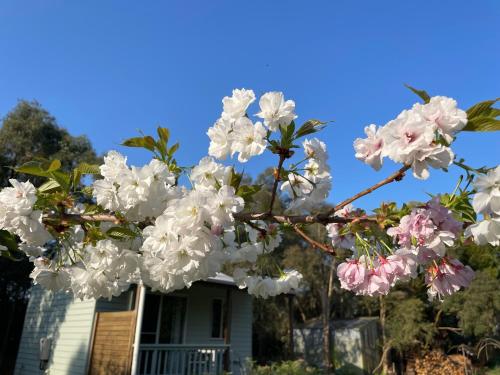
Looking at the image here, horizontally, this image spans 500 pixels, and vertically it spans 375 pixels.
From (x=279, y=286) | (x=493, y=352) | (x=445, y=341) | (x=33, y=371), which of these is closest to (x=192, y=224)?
(x=279, y=286)

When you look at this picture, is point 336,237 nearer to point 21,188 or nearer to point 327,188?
point 327,188

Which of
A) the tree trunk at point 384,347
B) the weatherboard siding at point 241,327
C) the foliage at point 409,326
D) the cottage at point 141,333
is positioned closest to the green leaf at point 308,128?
the cottage at point 141,333

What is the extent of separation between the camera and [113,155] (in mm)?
1433

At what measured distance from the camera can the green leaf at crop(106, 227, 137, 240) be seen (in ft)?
4.85

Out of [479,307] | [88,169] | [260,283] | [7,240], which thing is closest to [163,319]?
[260,283]

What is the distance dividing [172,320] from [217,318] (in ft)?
5.71

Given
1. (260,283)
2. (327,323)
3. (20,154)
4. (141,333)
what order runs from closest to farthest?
(260,283) → (141,333) → (20,154) → (327,323)

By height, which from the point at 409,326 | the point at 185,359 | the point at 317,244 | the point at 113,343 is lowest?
the point at 185,359

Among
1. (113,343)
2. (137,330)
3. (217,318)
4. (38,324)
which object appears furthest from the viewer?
(38,324)

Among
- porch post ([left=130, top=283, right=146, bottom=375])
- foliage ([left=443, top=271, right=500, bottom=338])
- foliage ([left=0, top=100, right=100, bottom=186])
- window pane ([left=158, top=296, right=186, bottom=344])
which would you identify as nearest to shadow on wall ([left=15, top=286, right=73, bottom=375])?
window pane ([left=158, top=296, right=186, bottom=344])

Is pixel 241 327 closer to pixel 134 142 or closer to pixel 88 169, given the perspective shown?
pixel 88 169

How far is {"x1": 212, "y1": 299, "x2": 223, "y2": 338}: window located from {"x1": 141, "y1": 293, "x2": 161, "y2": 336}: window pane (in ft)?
6.82

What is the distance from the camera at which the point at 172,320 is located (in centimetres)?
1238

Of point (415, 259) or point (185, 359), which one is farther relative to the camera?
point (185, 359)
